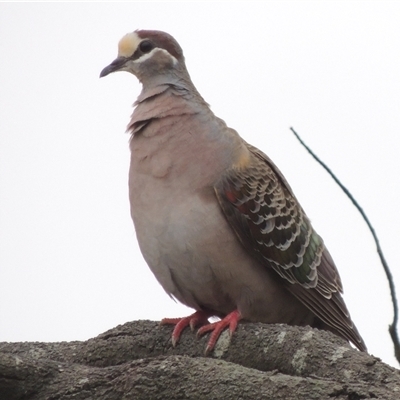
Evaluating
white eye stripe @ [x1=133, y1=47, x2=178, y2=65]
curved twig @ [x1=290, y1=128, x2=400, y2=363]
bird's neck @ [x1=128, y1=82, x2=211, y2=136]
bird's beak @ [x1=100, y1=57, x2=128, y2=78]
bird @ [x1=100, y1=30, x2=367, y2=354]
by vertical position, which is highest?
bird's beak @ [x1=100, y1=57, x2=128, y2=78]

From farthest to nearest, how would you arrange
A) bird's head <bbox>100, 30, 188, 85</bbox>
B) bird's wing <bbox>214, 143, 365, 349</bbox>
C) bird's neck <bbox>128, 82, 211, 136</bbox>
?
1. bird's head <bbox>100, 30, 188, 85</bbox>
2. bird's neck <bbox>128, 82, 211, 136</bbox>
3. bird's wing <bbox>214, 143, 365, 349</bbox>

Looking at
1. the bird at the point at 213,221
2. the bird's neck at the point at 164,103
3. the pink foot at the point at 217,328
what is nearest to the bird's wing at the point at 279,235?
the bird at the point at 213,221

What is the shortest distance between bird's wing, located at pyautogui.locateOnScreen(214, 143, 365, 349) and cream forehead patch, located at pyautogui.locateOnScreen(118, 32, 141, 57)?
35.9 inches

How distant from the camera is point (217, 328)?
→ 4.21 metres

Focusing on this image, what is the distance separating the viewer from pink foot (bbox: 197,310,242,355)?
416 cm

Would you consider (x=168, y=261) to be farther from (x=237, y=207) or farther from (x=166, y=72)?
(x=166, y=72)

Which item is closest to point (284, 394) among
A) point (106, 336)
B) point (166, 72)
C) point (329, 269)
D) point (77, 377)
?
point (77, 377)

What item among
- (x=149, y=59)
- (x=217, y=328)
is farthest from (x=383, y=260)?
(x=149, y=59)

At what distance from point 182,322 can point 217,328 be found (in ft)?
0.80

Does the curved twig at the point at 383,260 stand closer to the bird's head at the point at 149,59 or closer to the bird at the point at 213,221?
the bird at the point at 213,221

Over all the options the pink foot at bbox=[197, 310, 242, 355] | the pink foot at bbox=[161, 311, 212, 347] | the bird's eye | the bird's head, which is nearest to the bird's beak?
the bird's head

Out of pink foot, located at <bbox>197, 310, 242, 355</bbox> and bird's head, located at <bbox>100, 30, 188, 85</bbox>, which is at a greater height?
bird's head, located at <bbox>100, 30, 188, 85</bbox>

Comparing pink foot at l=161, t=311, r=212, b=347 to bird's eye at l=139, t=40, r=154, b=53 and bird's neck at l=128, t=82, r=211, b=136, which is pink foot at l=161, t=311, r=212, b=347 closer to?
bird's neck at l=128, t=82, r=211, b=136

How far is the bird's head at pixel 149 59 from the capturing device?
5254 millimetres
